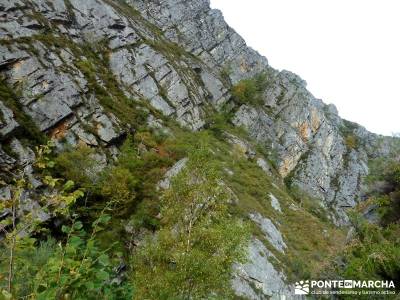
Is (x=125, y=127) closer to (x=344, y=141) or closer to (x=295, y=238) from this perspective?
(x=295, y=238)

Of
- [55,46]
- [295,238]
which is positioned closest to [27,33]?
[55,46]

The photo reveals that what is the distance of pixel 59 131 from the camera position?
116 ft

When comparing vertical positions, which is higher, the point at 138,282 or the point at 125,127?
the point at 125,127

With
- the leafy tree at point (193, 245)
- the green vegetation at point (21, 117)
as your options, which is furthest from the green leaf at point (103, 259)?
the green vegetation at point (21, 117)

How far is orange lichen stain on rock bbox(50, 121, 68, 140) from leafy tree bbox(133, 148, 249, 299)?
726 inches

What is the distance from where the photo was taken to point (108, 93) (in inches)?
1779

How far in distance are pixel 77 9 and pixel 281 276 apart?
149ft

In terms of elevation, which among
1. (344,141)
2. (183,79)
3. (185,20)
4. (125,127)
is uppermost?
(185,20)

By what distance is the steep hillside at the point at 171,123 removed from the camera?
29875mm

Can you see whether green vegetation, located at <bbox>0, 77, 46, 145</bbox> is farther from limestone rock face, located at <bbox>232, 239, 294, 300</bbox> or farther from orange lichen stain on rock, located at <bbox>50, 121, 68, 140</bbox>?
limestone rock face, located at <bbox>232, 239, 294, 300</bbox>

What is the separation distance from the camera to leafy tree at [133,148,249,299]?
1502cm

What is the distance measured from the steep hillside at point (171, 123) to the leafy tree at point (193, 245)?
210 inches

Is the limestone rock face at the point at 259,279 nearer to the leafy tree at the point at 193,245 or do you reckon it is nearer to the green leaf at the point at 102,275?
the leafy tree at the point at 193,245

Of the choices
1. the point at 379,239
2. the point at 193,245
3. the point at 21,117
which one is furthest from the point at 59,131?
the point at 379,239
